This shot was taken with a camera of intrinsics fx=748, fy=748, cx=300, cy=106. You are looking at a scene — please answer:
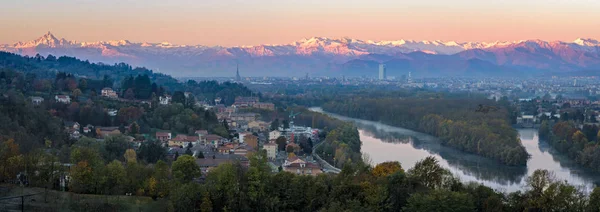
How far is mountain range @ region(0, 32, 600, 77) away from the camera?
82688mm

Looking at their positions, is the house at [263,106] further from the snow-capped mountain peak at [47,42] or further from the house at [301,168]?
the snow-capped mountain peak at [47,42]

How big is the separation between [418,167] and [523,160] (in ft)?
22.4

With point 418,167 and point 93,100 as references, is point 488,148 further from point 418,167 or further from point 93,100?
point 93,100

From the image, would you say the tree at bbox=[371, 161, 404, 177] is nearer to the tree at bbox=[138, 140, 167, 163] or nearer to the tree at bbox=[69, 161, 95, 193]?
the tree at bbox=[69, 161, 95, 193]

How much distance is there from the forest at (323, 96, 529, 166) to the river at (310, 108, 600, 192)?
30cm

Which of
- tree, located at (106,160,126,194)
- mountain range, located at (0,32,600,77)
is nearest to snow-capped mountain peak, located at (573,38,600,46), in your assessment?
mountain range, located at (0,32,600,77)

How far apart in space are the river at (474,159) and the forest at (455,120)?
30 cm

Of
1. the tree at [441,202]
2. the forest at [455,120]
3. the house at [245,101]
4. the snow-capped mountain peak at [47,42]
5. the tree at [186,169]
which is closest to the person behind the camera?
the tree at [441,202]

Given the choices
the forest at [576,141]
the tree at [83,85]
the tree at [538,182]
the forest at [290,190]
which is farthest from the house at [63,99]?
the tree at [538,182]

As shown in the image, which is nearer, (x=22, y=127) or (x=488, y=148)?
(x=22, y=127)

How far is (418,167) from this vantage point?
34.1 ft

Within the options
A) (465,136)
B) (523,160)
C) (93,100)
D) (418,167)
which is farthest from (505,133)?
(93,100)

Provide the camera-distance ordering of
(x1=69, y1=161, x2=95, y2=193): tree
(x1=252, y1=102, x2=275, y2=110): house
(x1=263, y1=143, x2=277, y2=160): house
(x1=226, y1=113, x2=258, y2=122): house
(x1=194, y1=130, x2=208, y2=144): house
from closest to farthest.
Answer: (x1=69, y1=161, x2=95, y2=193): tree < (x1=263, y1=143, x2=277, y2=160): house < (x1=194, y1=130, x2=208, y2=144): house < (x1=226, y1=113, x2=258, y2=122): house < (x1=252, y1=102, x2=275, y2=110): house

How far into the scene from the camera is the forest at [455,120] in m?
17.5
